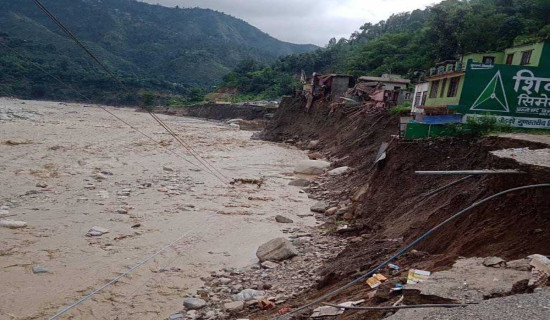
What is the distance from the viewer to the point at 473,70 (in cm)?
1066

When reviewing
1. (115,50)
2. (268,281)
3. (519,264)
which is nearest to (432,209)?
(519,264)

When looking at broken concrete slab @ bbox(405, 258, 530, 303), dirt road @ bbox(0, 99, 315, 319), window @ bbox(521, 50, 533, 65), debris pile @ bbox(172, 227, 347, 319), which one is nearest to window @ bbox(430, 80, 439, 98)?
window @ bbox(521, 50, 533, 65)

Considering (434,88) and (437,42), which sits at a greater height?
(437,42)

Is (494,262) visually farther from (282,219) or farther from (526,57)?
(526,57)

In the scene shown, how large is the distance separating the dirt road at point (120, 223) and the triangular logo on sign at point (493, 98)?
6.56 metres

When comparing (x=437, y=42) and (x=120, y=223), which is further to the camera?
(x=437, y=42)

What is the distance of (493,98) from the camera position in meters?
10.7

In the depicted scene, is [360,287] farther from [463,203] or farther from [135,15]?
[135,15]

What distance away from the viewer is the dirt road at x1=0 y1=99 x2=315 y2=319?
6641mm

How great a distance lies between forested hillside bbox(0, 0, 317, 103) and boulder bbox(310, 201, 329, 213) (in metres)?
66.5

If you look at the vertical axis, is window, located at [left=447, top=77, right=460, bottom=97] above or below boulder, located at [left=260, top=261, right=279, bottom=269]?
above

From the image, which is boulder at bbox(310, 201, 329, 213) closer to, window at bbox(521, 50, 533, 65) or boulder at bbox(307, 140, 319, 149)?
window at bbox(521, 50, 533, 65)

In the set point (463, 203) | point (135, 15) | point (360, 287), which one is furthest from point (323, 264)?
point (135, 15)

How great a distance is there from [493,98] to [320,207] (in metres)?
6.66
